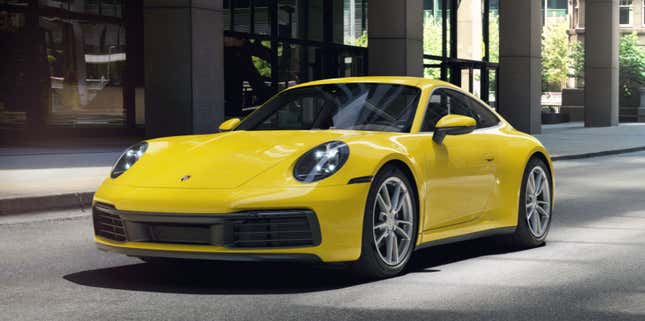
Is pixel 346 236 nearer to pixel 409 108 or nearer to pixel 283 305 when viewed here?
pixel 283 305

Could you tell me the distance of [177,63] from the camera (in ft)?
67.2

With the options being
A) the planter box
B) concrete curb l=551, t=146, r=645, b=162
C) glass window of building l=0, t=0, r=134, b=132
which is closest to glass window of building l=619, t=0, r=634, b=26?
the planter box

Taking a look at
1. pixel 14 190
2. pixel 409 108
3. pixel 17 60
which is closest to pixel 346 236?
pixel 409 108

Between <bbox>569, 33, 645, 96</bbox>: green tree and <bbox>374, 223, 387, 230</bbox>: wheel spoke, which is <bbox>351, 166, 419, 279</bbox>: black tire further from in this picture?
<bbox>569, 33, 645, 96</bbox>: green tree

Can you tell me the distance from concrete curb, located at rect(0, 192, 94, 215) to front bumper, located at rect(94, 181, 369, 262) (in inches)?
186

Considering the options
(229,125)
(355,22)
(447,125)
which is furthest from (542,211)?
(355,22)

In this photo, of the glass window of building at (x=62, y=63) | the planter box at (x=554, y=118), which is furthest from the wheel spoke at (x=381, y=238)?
the planter box at (x=554, y=118)

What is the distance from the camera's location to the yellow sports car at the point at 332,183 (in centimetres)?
631

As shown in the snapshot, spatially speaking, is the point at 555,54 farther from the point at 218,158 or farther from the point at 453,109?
the point at 218,158

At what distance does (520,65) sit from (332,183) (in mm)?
30022

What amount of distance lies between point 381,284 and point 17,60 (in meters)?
19.0

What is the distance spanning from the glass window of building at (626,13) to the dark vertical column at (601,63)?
45.0m

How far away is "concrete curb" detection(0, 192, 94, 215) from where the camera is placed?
10.8 m

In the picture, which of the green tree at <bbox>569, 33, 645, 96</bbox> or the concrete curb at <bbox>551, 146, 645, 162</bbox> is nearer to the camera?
the concrete curb at <bbox>551, 146, 645, 162</bbox>
